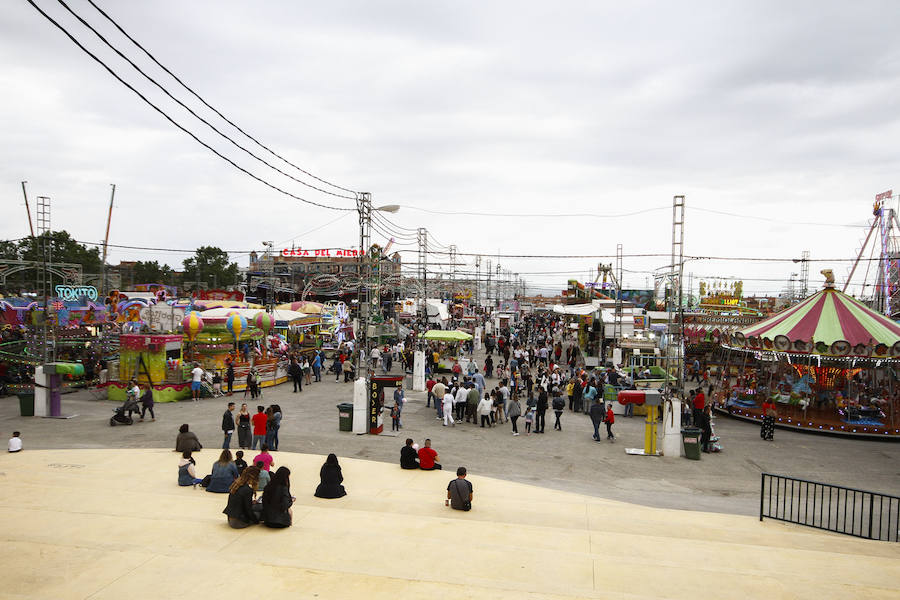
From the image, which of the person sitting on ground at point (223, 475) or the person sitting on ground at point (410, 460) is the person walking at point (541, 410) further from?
the person sitting on ground at point (223, 475)

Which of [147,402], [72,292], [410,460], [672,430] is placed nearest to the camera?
[410,460]

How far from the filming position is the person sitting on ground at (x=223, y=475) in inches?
391

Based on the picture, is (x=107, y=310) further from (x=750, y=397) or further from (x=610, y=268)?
(x=610, y=268)

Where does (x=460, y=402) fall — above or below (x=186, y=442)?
below

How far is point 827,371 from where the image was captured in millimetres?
23203

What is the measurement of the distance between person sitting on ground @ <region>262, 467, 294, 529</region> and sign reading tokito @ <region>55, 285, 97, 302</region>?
25.7m

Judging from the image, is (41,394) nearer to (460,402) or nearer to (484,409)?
(460,402)

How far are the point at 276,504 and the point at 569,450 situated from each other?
951 cm

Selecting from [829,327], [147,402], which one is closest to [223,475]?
[147,402]

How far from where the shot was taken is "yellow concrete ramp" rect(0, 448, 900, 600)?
237 inches

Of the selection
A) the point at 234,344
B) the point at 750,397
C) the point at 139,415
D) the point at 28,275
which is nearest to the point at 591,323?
the point at 750,397

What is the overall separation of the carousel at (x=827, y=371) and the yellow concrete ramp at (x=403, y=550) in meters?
11.9

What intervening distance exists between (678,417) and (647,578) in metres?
9.10

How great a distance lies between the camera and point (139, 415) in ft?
59.3
